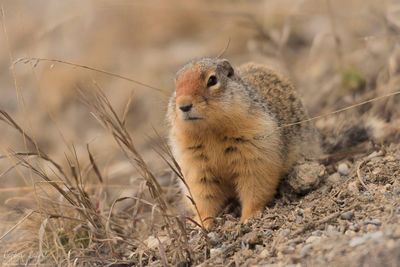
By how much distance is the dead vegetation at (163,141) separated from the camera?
470cm

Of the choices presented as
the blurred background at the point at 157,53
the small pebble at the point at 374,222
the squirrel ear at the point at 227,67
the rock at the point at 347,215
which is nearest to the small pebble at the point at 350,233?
the small pebble at the point at 374,222

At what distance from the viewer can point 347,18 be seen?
884 centimetres

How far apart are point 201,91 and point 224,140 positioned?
433 mm

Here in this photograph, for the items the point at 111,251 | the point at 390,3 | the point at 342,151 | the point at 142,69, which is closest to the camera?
the point at 111,251

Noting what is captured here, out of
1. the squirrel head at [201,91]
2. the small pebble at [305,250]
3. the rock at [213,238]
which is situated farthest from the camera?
the rock at [213,238]

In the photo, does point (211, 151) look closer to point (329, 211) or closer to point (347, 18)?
point (329, 211)

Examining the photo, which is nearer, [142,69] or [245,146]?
[245,146]

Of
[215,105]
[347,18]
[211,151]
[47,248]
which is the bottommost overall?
[47,248]

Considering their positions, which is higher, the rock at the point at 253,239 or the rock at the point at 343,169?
the rock at the point at 343,169

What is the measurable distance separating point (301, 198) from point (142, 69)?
550cm

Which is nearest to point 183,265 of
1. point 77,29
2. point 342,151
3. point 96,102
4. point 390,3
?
point 96,102

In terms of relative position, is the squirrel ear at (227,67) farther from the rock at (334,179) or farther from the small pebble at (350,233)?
the small pebble at (350,233)

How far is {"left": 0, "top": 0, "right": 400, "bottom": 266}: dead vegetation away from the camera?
15.4 ft

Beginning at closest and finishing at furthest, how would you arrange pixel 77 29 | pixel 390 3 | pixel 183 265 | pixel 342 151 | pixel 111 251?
pixel 183 265
pixel 111 251
pixel 342 151
pixel 390 3
pixel 77 29
